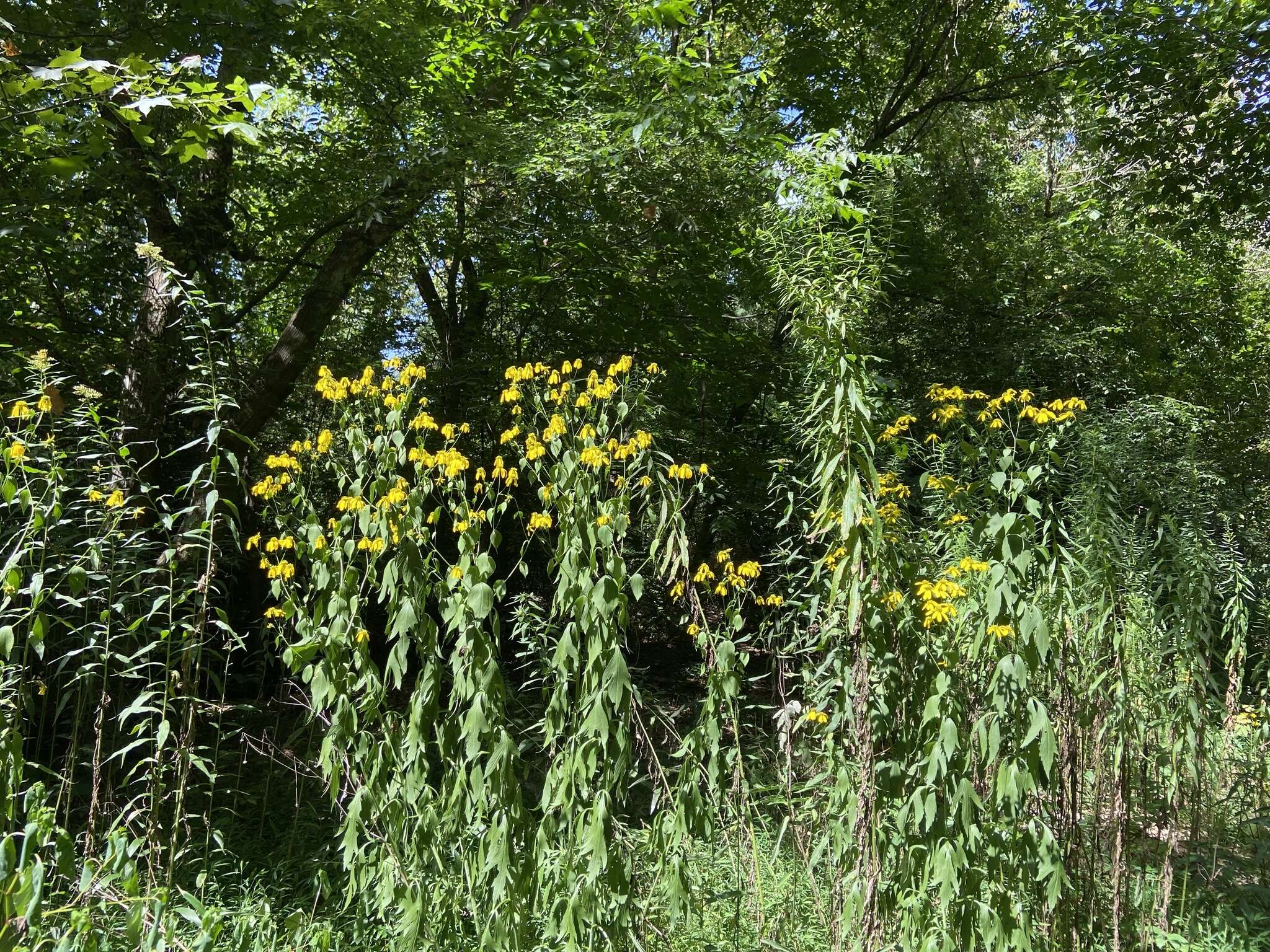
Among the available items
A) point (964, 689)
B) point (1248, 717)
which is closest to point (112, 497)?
point (964, 689)

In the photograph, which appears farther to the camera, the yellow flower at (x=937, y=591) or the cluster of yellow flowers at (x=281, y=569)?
the cluster of yellow flowers at (x=281, y=569)

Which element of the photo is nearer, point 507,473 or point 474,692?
point 474,692

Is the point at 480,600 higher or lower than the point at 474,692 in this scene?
higher

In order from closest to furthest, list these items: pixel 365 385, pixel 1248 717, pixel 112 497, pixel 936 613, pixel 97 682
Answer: pixel 936 613, pixel 112 497, pixel 365 385, pixel 97 682, pixel 1248 717

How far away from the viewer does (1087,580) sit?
7.95 ft

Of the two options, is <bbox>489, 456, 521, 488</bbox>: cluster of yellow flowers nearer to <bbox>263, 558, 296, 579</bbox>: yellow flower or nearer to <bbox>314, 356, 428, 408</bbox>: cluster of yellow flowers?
<bbox>314, 356, 428, 408</bbox>: cluster of yellow flowers

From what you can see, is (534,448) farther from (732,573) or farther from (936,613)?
(936,613)

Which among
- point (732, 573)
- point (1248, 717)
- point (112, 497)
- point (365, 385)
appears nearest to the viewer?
point (112, 497)

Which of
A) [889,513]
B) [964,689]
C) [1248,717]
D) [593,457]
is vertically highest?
[593,457]

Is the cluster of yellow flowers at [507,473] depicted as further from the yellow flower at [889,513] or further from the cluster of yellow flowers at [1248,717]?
the cluster of yellow flowers at [1248,717]

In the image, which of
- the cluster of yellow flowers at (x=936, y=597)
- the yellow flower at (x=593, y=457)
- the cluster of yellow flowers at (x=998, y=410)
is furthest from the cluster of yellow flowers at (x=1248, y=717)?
the yellow flower at (x=593, y=457)

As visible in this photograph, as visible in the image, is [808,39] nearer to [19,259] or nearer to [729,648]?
[19,259]

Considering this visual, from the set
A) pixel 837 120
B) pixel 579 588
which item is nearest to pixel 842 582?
pixel 579 588

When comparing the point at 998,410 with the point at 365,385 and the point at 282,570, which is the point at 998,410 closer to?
the point at 365,385
